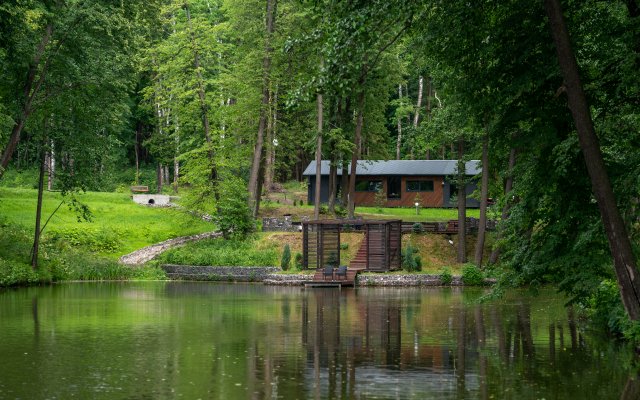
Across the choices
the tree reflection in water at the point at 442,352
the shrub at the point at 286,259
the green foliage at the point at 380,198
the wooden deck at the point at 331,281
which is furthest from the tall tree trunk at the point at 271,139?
the tree reflection in water at the point at 442,352

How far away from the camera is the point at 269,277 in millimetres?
44688

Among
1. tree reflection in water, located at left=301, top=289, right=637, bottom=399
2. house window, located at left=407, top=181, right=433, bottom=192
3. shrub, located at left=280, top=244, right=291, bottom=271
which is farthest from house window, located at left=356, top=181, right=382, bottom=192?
tree reflection in water, located at left=301, top=289, right=637, bottom=399

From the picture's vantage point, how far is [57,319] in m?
24.7

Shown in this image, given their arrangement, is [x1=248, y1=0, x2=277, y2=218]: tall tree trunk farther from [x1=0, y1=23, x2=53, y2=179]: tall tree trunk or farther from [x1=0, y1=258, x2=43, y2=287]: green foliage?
[x1=0, y1=23, x2=53, y2=179]: tall tree trunk

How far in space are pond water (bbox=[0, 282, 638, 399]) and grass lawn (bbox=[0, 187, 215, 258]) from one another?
20.0 meters

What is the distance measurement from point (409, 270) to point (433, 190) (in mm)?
22851

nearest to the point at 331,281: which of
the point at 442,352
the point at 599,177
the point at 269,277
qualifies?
the point at 269,277

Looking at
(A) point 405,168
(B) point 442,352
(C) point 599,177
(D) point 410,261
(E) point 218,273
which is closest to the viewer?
(C) point 599,177

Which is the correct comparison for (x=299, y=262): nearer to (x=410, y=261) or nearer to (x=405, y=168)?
(x=410, y=261)

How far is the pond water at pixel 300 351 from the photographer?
45.1 ft

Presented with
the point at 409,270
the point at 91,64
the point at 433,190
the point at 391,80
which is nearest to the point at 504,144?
the point at 91,64

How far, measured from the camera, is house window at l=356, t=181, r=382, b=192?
225 feet

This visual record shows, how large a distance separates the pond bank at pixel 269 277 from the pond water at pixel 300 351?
11.1 meters

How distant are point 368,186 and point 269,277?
25606 millimetres
